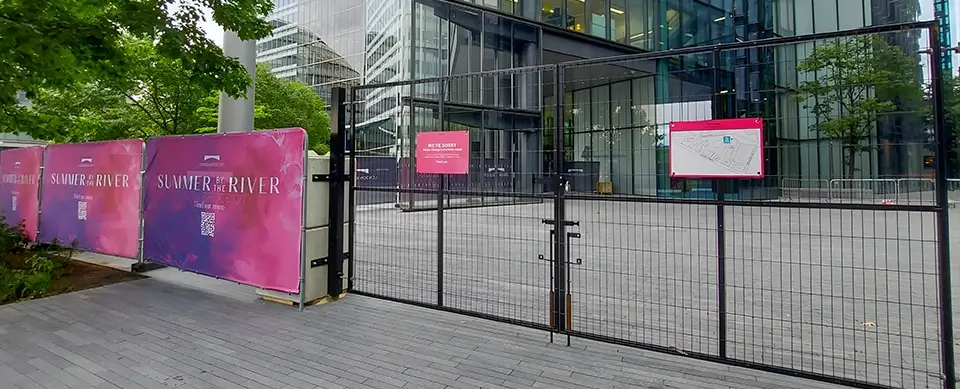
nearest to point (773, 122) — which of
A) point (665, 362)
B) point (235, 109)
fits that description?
point (665, 362)

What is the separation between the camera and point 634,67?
79.8 ft

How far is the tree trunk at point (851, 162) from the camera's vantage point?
4332 mm

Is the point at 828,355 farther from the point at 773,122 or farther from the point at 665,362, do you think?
the point at 773,122

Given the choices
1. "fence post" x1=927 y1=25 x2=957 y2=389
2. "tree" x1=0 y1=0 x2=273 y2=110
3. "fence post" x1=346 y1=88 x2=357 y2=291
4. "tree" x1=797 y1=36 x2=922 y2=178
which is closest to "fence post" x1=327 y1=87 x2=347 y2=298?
"fence post" x1=346 y1=88 x2=357 y2=291

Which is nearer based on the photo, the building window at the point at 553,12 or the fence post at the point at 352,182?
the fence post at the point at 352,182

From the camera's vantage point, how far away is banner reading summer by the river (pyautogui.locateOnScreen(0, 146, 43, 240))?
9.42 m

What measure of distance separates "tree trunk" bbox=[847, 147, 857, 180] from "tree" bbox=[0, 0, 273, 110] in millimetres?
7509

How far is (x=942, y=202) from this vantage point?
3.17 m

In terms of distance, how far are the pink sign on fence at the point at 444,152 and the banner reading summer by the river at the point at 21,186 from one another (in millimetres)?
8964

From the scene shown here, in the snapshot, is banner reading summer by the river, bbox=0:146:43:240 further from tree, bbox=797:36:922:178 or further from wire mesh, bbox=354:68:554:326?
tree, bbox=797:36:922:178

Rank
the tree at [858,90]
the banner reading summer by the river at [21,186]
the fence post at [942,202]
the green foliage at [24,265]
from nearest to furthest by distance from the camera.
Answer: the fence post at [942,202] < the tree at [858,90] < the green foliage at [24,265] < the banner reading summer by the river at [21,186]

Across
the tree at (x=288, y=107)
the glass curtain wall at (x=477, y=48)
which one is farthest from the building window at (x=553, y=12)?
the tree at (x=288, y=107)

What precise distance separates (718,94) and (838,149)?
1537 millimetres

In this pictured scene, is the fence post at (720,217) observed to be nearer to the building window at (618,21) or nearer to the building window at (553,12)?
the building window at (553,12)
